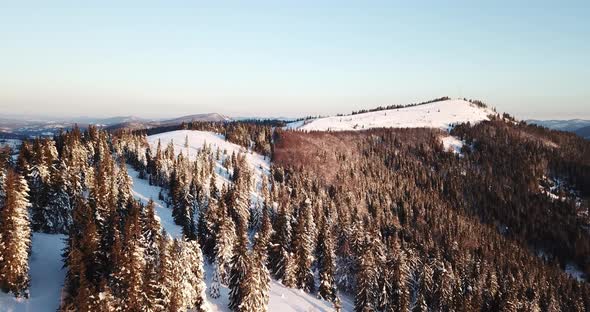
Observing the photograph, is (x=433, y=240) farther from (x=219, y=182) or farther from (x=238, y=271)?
(x=238, y=271)

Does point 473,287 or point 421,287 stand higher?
point 421,287

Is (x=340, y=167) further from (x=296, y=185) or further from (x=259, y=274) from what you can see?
(x=259, y=274)

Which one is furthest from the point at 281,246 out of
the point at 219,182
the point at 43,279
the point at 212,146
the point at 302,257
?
the point at 212,146

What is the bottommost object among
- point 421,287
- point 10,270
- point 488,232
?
point 488,232

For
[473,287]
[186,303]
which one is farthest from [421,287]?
[186,303]

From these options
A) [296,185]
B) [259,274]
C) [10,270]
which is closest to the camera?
[10,270]

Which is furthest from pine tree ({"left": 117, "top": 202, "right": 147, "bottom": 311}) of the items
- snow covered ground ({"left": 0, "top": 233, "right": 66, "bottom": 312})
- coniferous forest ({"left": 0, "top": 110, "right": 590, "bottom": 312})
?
snow covered ground ({"left": 0, "top": 233, "right": 66, "bottom": 312})

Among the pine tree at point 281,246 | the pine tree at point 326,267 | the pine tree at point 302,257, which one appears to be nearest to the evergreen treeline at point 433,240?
the pine tree at point 281,246

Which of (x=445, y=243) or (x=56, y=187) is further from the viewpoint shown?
(x=445, y=243)
